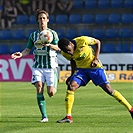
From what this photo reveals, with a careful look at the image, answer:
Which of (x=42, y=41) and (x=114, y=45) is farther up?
(x=42, y=41)

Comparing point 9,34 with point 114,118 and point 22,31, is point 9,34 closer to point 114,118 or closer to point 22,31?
point 22,31

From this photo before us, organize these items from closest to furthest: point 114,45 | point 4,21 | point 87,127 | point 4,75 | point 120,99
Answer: point 87,127 → point 120,99 → point 4,75 → point 114,45 → point 4,21

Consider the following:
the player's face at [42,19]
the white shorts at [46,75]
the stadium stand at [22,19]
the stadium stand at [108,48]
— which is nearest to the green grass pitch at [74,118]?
the white shorts at [46,75]

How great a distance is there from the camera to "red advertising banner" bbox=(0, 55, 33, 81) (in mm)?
27094

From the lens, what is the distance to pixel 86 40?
9680 millimetres

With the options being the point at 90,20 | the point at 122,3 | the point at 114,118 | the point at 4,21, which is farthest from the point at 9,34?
the point at 114,118

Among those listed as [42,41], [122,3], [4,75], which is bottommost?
[4,75]

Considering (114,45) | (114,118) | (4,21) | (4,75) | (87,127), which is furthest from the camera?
(4,21)

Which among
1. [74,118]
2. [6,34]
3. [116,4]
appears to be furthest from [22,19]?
[74,118]

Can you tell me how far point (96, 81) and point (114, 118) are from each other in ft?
3.63

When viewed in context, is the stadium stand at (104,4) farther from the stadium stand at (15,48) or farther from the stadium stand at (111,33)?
the stadium stand at (15,48)

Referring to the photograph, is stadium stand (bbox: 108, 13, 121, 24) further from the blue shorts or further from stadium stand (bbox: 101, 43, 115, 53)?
the blue shorts

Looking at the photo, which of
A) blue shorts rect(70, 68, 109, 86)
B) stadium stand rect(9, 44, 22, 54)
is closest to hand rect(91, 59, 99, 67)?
blue shorts rect(70, 68, 109, 86)

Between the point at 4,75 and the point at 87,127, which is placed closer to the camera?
the point at 87,127
